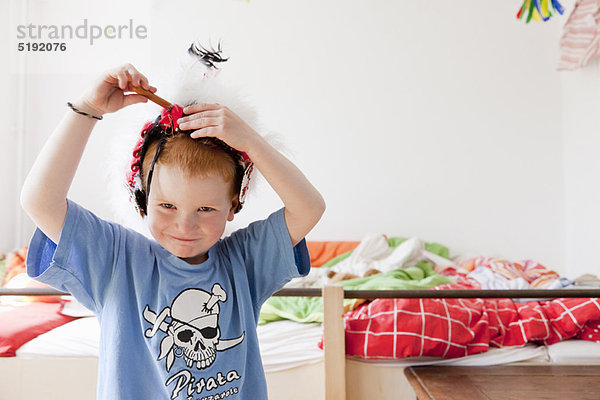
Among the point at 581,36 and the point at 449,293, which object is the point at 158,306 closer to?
the point at 449,293

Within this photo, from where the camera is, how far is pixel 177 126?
685 mm

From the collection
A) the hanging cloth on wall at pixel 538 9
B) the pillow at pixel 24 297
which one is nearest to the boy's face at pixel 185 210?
the pillow at pixel 24 297

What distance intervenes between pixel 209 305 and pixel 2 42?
325 cm

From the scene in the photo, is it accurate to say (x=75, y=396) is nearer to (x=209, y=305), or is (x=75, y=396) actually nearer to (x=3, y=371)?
(x=3, y=371)

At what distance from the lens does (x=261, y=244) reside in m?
0.77

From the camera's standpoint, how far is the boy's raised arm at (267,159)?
64cm

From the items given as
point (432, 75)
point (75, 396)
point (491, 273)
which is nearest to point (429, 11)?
point (432, 75)

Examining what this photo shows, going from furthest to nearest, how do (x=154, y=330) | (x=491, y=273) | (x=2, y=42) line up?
(x=2, y=42) → (x=491, y=273) → (x=154, y=330)

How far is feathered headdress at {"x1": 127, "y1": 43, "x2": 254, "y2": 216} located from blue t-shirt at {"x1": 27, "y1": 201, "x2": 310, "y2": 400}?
0.07m

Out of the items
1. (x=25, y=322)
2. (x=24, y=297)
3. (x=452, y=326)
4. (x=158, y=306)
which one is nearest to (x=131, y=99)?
(x=158, y=306)

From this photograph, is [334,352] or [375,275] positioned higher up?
[375,275]

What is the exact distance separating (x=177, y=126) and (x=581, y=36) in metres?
2.79

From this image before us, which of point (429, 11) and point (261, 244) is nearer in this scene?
point (261, 244)

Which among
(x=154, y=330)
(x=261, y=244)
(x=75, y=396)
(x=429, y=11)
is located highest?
(x=429, y=11)
